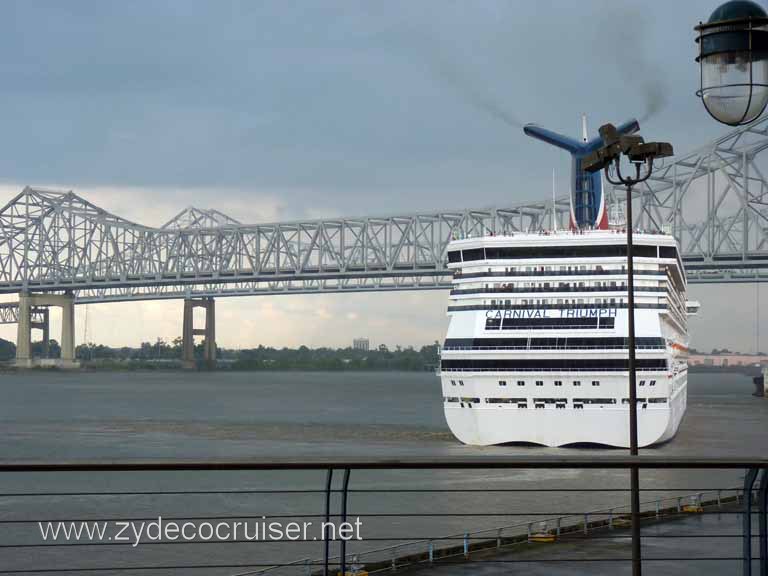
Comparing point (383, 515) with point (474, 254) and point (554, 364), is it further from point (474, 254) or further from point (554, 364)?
point (474, 254)

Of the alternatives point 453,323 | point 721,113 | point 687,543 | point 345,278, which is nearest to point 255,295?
point 345,278

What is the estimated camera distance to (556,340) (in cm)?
3900

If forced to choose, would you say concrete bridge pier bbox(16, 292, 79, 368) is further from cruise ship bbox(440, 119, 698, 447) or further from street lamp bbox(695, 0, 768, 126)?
street lamp bbox(695, 0, 768, 126)

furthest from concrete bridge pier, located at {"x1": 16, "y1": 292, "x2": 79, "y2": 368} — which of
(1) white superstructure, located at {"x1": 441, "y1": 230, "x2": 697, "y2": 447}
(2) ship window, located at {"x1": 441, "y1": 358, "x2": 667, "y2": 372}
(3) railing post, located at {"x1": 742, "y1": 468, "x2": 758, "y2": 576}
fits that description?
(3) railing post, located at {"x1": 742, "y1": 468, "x2": 758, "y2": 576}

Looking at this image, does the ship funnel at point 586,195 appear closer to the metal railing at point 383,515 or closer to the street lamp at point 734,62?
the metal railing at point 383,515

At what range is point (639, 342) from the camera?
128 ft

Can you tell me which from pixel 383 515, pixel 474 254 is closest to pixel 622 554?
pixel 383 515

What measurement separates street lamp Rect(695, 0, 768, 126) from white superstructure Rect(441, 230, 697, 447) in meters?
33.5

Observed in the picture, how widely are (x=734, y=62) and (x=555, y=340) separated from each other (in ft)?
113

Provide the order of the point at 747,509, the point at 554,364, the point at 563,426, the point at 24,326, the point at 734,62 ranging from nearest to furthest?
1. the point at 734,62
2. the point at 747,509
3. the point at 563,426
4. the point at 554,364
5. the point at 24,326

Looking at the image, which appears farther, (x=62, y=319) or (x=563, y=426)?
(x=62, y=319)

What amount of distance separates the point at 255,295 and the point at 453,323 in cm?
8633

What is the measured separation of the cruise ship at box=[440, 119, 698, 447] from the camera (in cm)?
3838

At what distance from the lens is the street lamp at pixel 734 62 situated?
499 cm
